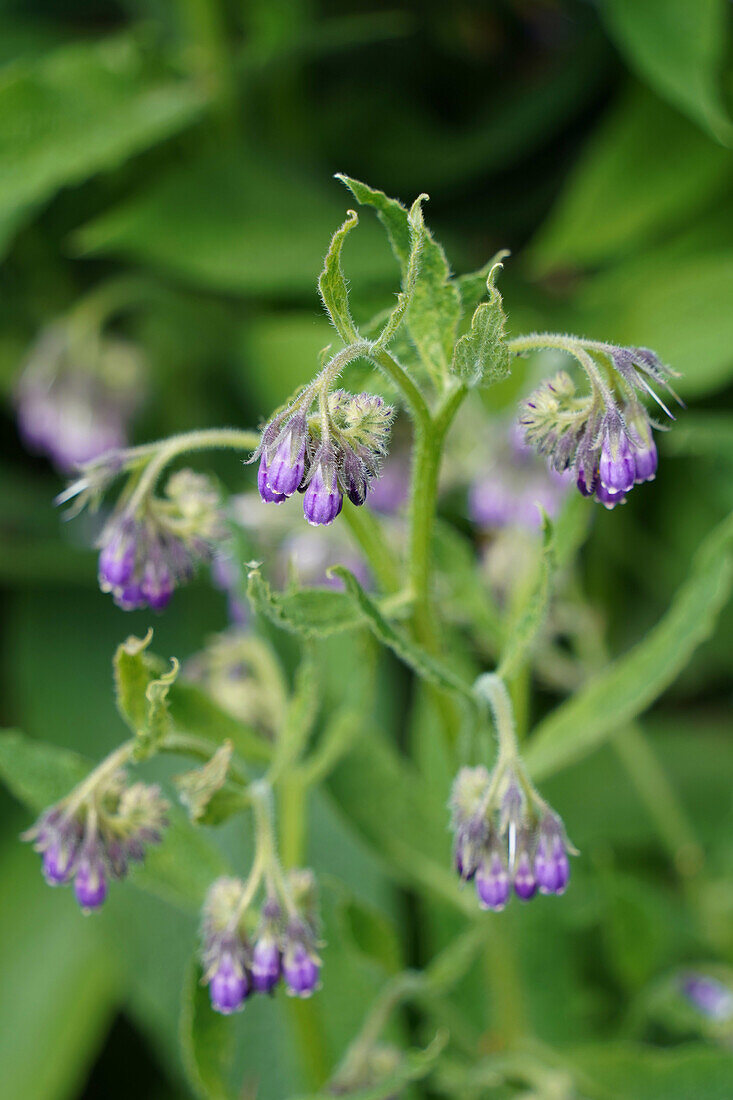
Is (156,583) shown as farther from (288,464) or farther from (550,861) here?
(550,861)

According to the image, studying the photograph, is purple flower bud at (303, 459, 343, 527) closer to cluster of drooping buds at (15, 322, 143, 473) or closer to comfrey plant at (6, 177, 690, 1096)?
comfrey plant at (6, 177, 690, 1096)

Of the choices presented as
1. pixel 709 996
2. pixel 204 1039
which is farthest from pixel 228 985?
pixel 709 996

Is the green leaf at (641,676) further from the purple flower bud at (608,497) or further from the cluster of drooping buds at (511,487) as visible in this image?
the cluster of drooping buds at (511,487)

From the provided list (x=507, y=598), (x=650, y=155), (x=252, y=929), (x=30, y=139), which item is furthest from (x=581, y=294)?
(x=252, y=929)

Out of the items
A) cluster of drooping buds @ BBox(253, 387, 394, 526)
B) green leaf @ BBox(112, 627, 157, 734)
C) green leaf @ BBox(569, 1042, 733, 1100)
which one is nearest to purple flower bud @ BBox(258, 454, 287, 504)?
cluster of drooping buds @ BBox(253, 387, 394, 526)

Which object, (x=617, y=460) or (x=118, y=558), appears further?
(x=118, y=558)

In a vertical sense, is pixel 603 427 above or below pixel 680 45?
below
